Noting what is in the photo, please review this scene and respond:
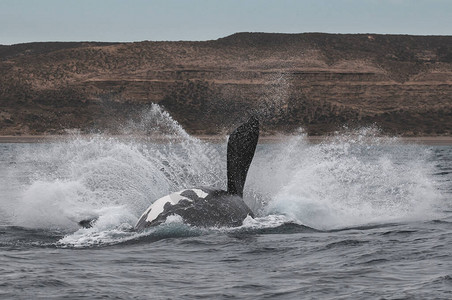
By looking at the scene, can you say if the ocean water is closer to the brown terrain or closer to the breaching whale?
the breaching whale

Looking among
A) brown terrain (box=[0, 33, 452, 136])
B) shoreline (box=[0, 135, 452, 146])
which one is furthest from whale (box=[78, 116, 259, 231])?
brown terrain (box=[0, 33, 452, 136])

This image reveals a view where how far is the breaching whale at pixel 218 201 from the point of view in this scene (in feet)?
42.6

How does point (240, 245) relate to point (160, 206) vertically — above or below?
below

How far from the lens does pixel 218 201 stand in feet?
43.7

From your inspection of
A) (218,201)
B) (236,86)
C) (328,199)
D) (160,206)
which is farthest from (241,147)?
(236,86)

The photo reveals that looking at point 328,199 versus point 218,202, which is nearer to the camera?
point 218,202

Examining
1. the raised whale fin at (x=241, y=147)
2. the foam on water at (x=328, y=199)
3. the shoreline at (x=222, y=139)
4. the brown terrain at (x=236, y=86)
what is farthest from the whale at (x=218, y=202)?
the brown terrain at (x=236, y=86)

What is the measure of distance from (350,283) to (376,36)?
135 m

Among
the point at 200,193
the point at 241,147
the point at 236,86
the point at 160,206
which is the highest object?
the point at 236,86

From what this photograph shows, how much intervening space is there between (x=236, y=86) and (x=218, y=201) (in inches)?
3818

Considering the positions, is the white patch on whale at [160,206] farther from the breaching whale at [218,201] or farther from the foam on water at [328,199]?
the foam on water at [328,199]

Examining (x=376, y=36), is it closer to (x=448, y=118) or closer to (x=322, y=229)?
(x=448, y=118)

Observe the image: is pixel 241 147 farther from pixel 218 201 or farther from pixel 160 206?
pixel 160 206

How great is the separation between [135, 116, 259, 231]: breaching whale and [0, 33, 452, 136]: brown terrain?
274 feet
